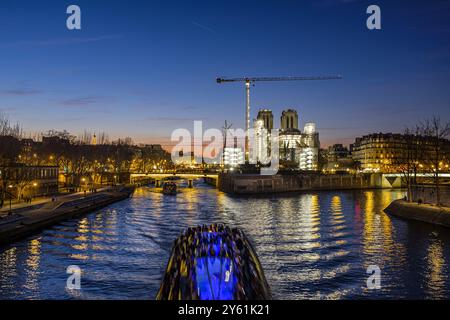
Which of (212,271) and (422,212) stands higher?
(212,271)

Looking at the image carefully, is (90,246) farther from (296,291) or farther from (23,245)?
(296,291)

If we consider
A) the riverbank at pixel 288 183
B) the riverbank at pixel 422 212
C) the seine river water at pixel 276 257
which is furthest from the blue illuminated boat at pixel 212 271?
the riverbank at pixel 288 183

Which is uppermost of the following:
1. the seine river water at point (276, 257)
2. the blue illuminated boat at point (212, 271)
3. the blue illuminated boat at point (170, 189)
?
the blue illuminated boat at point (212, 271)

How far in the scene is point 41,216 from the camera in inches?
1671

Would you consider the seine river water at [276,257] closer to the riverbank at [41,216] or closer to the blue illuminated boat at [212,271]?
the riverbank at [41,216]

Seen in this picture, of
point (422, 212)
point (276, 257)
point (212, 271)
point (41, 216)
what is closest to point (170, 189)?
point (41, 216)

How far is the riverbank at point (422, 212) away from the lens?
41.7m

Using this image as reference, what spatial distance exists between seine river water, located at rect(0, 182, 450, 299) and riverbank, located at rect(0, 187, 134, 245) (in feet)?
3.81

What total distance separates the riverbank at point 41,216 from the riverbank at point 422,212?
38.6m

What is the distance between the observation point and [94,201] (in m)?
62.8

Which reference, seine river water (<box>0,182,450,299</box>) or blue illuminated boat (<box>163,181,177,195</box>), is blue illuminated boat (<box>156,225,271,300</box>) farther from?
blue illuminated boat (<box>163,181,177,195</box>)

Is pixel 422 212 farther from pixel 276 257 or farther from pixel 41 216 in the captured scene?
pixel 41 216

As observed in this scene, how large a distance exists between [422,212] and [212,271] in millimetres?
41736

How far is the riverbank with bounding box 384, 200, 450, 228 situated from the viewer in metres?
41.7
